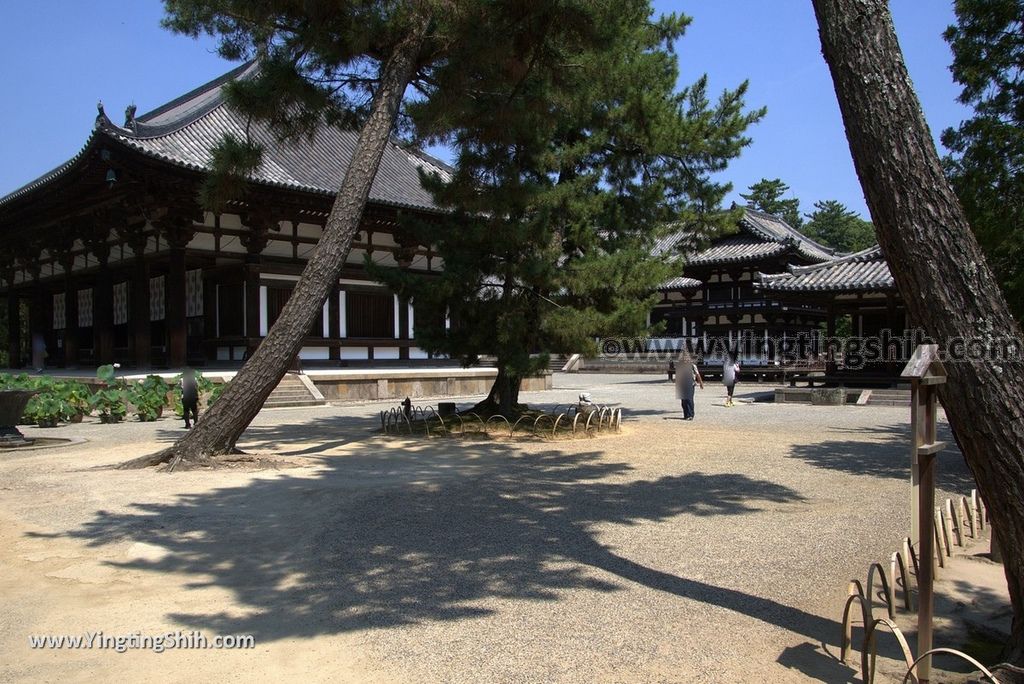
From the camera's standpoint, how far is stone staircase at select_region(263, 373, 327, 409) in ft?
57.2

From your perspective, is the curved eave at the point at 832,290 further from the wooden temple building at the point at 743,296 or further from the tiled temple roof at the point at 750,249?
the wooden temple building at the point at 743,296

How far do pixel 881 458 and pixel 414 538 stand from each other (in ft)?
23.5

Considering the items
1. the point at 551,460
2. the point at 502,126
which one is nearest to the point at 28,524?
the point at 551,460

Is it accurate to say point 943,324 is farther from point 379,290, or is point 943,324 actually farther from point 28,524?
point 379,290

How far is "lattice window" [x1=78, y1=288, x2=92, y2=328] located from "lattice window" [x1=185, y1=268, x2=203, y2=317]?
201 inches

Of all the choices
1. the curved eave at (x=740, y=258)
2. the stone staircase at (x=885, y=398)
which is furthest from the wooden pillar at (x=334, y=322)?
the curved eave at (x=740, y=258)

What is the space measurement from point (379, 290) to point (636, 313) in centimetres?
1128

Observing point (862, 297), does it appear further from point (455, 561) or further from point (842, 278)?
point (455, 561)

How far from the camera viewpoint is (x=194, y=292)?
819 inches

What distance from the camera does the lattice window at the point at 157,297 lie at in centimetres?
2137

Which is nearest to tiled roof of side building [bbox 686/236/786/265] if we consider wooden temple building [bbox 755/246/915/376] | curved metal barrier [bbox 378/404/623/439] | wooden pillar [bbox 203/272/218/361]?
wooden temple building [bbox 755/246/915/376]

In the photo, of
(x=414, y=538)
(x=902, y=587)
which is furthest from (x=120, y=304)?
(x=902, y=587)

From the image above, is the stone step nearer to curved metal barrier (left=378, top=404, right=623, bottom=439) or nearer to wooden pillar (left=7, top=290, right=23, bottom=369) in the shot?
curved metal barrier (left=378, top=404, right=623, bottom=439)

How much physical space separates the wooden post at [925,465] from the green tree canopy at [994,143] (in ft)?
18.7
